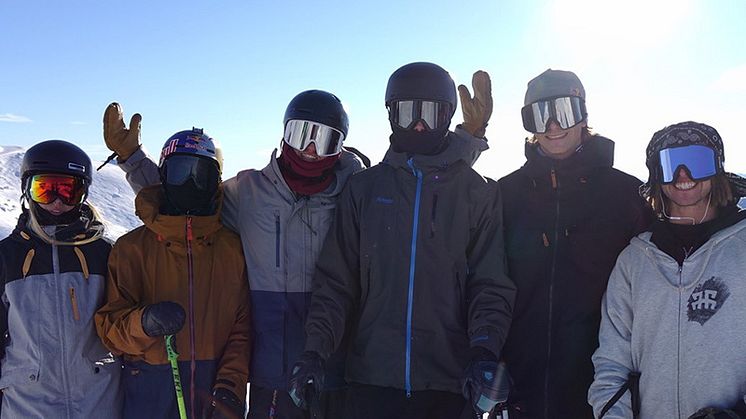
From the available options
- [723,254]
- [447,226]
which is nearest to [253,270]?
[447,226]

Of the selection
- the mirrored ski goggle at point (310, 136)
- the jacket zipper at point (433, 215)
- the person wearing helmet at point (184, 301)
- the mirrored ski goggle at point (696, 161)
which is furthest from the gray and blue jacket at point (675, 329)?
the person wearing helmet at point (184, 301)

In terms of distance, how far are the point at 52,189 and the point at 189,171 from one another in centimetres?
86

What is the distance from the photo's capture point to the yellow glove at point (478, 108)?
4.10m

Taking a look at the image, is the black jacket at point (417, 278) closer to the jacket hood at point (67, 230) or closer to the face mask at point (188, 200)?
the face mask at point (188, 200)

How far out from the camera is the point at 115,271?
3.35 meters

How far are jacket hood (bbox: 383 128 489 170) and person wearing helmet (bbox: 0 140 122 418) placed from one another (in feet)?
6.22

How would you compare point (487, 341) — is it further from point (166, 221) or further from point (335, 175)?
point (166, 221)

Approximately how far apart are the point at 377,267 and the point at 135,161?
2.04m

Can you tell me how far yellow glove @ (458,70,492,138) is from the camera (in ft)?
13.4

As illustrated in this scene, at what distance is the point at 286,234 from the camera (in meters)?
3.46

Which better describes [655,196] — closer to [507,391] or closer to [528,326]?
[528,326]

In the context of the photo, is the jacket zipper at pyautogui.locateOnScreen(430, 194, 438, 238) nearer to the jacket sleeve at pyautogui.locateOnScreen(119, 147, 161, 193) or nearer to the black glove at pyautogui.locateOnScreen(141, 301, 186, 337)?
the black glove at pyautogui.locateOnScreen(141, 301, 186, 337)

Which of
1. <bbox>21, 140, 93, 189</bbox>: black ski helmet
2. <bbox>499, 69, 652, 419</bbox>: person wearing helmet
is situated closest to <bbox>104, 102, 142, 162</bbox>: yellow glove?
<bbox>21, 140, 93, 189</bbox>: black ski helmet

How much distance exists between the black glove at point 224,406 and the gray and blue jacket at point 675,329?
196 centimetres
